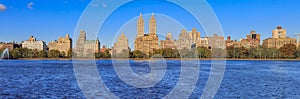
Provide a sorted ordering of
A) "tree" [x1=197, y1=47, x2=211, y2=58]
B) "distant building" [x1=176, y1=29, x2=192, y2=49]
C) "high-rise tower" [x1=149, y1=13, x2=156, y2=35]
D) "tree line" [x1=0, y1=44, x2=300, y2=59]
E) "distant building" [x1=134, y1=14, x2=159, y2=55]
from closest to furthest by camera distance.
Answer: "high-rise tower" [x1=149, y1=13, x2=156, y2=35] → "distant building" [x1=134, y1=14, x2=159, y2=55] → "distant building" [x1=176, y1=29, x2=192, y2=49] → "tree line" [x1=0, y1=44, x2=300, y2=59] → "tree" [x1=197, y1=47, x2=211, y2=58]

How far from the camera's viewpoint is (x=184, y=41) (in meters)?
183

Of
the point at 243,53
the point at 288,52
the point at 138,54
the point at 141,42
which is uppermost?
the point at 141,42

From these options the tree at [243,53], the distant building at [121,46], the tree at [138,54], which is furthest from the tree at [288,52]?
the distant building at [121,46]

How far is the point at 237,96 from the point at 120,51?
543ft

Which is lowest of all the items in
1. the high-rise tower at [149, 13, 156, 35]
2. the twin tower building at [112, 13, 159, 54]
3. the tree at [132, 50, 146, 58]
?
the tree at [132, 50, 146, 58]

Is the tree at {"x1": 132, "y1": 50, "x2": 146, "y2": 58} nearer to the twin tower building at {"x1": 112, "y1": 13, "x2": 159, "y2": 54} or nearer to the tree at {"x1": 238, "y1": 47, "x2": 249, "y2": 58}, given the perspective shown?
the twin tower building at {"x1": 112, "y1": 13, "x2": 159, "y2": 54}

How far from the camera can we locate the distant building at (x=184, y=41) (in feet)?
585

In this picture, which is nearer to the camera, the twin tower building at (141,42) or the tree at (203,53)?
the twin tower building at (141,42)

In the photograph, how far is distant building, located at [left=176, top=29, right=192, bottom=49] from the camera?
178 meters

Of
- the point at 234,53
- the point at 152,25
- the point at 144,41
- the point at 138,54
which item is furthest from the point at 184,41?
the point at 152,25

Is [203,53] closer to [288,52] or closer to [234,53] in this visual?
[234,53]

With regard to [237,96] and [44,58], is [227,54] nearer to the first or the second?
[44,58]

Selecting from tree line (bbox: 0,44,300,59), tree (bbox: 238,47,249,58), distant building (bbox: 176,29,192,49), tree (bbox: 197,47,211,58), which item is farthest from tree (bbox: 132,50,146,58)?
tree (bbox: 238,47,249,58)

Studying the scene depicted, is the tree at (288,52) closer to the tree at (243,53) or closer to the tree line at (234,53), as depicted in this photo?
the tree line at (234,53)
